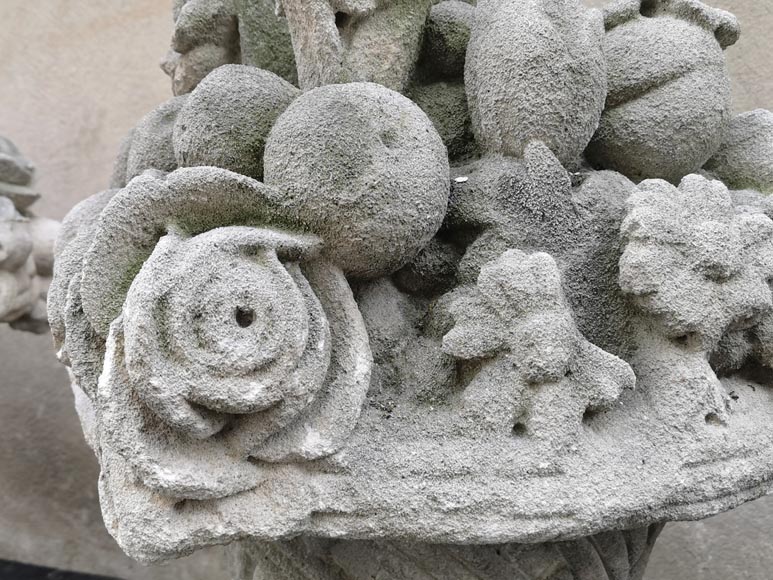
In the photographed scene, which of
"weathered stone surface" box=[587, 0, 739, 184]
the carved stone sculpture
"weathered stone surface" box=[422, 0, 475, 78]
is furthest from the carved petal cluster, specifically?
the carved stone sculpture

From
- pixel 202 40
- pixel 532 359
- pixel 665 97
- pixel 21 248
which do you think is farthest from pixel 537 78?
pixel 21 248

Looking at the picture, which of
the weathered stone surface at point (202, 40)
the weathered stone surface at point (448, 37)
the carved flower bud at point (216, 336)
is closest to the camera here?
the carved flower bud at point (216, 336)

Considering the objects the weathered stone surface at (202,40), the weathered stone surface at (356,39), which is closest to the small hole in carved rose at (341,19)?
the weathered stone surface at (356,39)

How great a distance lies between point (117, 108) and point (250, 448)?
1.68 meters

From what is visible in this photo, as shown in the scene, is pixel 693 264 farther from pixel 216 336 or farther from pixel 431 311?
pixel 216 336

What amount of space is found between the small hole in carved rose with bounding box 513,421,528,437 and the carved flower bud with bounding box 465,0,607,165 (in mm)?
252

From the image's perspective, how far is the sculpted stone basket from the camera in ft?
1.58

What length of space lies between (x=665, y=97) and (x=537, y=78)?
0.15 metres

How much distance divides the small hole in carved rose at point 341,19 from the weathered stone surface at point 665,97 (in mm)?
270

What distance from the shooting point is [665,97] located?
0.65 m

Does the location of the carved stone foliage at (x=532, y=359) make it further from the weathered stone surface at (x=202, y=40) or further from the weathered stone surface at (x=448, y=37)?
the weathered stone surface at (x=202, y=40)

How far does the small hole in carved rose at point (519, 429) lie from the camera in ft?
1.70

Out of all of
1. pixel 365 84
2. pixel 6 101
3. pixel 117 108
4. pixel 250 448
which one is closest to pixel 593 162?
pixel 365 84

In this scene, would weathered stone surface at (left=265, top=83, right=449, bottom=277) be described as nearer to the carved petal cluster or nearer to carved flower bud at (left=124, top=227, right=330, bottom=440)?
carved flower bud at (left=124, top=227, right=330, bottom=440)
